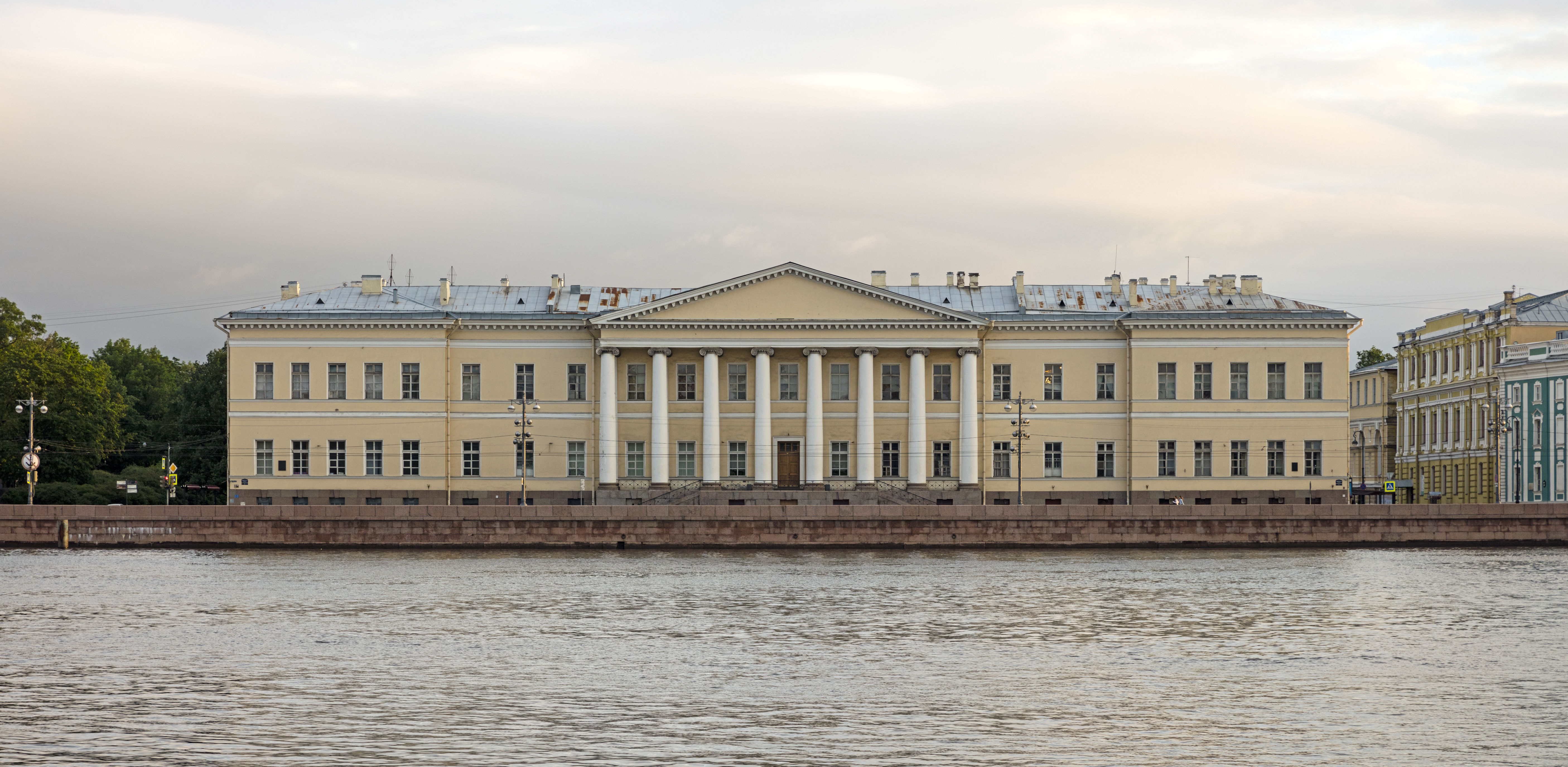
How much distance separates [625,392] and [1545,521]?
35167mm

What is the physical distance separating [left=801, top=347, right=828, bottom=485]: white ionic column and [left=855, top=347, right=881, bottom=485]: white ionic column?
1.47 metres

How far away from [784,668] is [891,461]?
49969mm

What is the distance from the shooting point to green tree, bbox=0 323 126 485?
280 ft

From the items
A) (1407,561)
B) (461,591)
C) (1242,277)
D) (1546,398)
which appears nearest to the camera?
(461,591)

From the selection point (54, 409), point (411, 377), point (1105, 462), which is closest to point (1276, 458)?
point (1105, 462)

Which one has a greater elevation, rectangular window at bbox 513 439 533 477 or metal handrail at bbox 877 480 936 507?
rectangular window at bbox 513 439 533 477

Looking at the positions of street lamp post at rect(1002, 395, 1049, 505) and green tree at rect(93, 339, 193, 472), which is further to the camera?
green tree at rect(93, 339, 193, 472)

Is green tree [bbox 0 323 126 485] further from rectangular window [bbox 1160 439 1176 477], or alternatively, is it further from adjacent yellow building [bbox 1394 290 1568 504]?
adjacent yellow building [bbox 1394 290 1568 504]

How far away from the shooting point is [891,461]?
77000mm

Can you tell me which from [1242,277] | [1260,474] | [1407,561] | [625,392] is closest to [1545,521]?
[1407,561]

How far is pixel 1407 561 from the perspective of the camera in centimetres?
5447

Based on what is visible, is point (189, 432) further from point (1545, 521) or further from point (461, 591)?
point (1545, 521)

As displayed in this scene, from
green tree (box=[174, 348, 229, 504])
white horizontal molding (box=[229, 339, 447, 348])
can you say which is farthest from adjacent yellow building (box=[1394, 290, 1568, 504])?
green tree (box=[174, 348, 229, 504])

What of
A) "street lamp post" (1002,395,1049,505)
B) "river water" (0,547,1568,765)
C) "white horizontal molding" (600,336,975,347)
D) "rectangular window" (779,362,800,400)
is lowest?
"river water" (0,547,1568,765)
